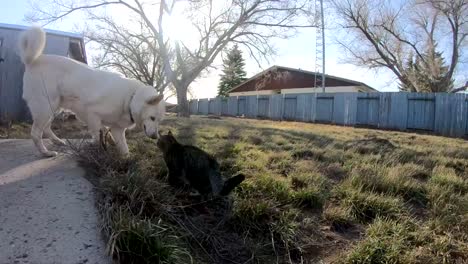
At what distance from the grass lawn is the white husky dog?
60cm

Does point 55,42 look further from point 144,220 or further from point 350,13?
point 350,13

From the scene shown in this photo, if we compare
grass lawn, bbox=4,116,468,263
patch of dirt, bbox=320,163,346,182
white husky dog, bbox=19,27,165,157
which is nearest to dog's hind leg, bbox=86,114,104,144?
white husky dog, bbox=19,27,165,157

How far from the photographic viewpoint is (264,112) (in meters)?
27.4

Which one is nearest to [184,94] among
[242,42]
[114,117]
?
[242,42]

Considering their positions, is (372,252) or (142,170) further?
(142,170)

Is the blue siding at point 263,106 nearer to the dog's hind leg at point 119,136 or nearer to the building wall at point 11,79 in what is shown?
the building wall at point 11,79

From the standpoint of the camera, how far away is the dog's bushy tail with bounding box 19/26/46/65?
481 cm

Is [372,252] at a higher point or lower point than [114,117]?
lower

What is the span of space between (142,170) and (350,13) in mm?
29405

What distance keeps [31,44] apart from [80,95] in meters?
0.78

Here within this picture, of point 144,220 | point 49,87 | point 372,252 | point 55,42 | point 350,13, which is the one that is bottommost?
point 372,252

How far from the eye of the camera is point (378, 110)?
19.2 meters

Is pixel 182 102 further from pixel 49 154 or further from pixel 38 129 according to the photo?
pixel 49 154

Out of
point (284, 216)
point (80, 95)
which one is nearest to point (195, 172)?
point (284, 216)
